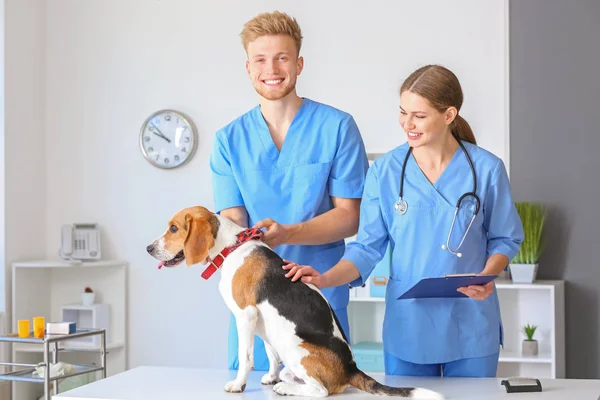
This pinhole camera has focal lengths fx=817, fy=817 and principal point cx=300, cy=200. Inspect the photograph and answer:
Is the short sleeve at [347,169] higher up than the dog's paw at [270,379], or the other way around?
the short sleeve at [347,169]

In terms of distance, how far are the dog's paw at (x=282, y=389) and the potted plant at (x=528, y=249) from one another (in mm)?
2586

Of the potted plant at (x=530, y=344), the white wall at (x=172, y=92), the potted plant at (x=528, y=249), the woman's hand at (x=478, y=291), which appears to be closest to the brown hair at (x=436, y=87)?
the woman's hand at (x=478, y=291)

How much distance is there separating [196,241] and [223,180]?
537mm

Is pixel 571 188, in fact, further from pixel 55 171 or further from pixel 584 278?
pixel 55 171

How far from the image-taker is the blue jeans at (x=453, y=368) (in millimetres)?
2055

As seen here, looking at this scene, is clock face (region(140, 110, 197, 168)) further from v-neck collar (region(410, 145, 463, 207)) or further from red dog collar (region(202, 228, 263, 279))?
red dog collar (region(202, 228, 263, 279))

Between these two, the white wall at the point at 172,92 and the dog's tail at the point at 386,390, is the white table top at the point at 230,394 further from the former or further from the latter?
A: the white wall at the point at 172,92

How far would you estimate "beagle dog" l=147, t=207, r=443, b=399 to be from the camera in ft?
5.77

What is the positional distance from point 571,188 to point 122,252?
2706 mm

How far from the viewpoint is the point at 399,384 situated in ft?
6.23

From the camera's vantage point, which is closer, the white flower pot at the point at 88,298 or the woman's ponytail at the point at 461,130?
the woman's ponytail at the point at 461,130

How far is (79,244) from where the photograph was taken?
16.5 feet

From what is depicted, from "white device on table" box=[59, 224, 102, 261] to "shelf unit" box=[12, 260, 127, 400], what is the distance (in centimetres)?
7

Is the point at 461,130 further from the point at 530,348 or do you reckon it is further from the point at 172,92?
the point at 172,92
